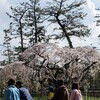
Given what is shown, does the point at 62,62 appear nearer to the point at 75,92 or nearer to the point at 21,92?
the point at 75,92

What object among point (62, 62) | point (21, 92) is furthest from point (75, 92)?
point (62, 62)

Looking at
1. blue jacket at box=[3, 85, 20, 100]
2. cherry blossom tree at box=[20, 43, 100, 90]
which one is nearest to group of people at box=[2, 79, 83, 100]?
blue jacket at box=[3, 85, 20, 100]

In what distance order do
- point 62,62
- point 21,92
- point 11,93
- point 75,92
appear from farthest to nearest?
1. point 62,62
2. point 75,92
3. point 21,92
4. point 11,93

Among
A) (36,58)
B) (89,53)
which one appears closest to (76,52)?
(89,53)

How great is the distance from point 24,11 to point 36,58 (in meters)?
18.4

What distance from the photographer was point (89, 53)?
3175 centimetres

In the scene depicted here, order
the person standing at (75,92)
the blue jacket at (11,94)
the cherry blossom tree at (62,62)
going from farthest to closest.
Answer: the cherry blossom tree at (62,62)
the person standing at (75,92)
the blue jacket at (11,94)

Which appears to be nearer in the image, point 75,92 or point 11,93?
point 11,93

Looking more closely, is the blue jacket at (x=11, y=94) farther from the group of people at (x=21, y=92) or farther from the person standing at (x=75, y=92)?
the person standing at (x=75, y=92)

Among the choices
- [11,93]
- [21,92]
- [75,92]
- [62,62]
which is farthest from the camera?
[62,62]

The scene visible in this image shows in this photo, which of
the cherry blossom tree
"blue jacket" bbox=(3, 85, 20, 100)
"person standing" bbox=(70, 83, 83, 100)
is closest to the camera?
"blue jacket" bbox=(3, 85, 20, 100)

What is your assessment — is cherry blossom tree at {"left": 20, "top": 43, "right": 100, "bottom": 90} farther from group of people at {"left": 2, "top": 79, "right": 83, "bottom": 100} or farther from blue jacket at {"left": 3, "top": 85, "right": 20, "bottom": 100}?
blue jacket at {"left": 3, "top": 85, "right": 20, "bottom": 100}

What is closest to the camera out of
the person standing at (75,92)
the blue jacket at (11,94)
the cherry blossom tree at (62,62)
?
the blue jacket at (11,94)

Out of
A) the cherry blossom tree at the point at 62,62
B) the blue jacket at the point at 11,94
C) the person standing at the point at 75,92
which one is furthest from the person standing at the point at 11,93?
the cherry blossom tree at the point at 62,62
